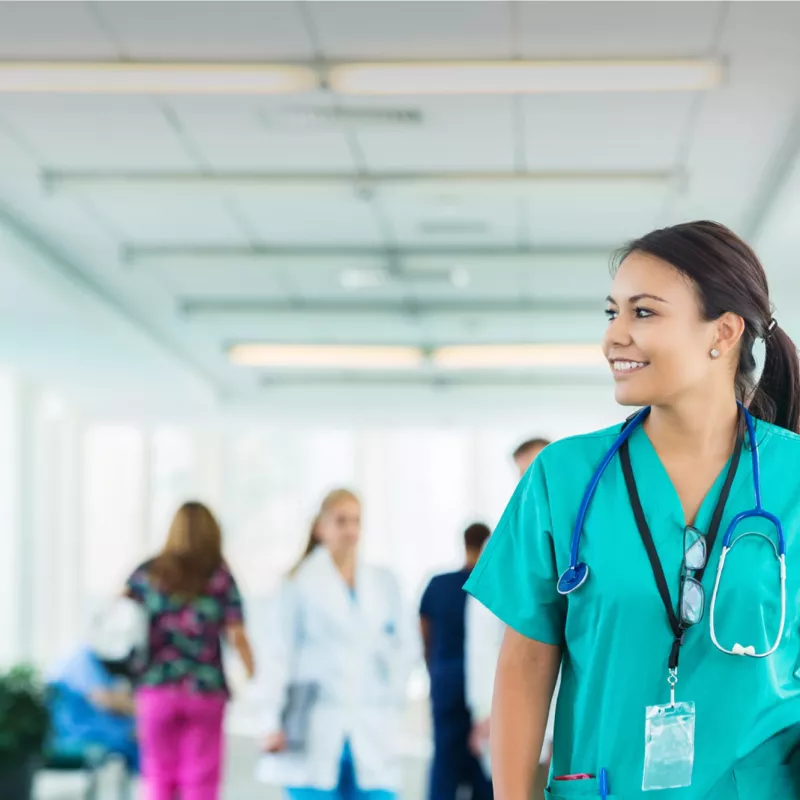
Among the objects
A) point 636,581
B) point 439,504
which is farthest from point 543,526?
point 439,504

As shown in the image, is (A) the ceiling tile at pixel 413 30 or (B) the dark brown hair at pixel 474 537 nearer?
(A) the ceiling tile at pixel 413 30

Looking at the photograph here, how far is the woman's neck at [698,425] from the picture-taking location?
1.53 metres

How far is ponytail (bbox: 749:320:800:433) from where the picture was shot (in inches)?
64.9

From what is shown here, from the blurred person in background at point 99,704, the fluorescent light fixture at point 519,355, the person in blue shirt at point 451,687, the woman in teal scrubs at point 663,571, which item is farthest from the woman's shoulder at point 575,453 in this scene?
the fluorescent light fixture at point 519,355

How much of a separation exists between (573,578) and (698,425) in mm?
237

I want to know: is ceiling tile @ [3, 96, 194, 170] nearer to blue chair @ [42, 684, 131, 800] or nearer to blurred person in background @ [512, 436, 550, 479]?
blurred person in background @ [512, 436, 550, 479]

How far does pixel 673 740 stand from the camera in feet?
4.68

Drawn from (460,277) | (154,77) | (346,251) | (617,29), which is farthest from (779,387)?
(460,277)

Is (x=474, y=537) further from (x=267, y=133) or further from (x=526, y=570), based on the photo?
(x=526, y=570)

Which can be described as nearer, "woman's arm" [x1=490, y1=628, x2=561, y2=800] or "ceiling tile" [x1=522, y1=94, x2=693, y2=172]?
"woman's arm" [x1=490, y1=628, x2=561, y2=800]

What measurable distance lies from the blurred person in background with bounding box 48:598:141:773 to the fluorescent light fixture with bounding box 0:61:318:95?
8.70 ft

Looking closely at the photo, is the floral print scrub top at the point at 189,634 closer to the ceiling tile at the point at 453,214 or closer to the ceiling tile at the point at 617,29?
the ceiling tile at the point at 453,214

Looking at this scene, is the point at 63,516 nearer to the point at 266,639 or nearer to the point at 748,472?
the point at 266,639

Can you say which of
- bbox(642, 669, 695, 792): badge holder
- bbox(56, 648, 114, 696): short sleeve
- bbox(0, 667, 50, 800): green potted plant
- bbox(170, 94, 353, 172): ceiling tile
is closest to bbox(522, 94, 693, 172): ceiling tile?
bbox(170, 94, 353, 172): ceiling tile
